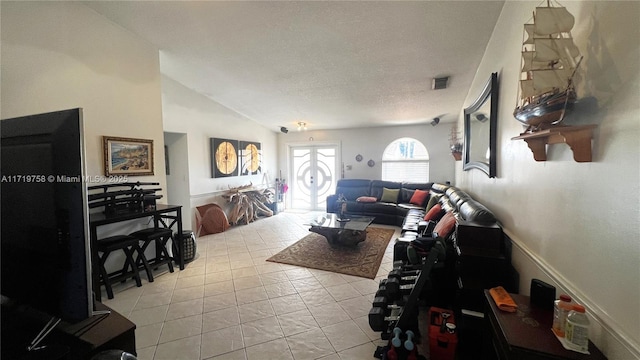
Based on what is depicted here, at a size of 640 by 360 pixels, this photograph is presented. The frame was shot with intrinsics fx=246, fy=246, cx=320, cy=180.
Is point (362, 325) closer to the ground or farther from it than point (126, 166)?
closer to the ground

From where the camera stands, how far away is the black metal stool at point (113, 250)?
248 centimetres

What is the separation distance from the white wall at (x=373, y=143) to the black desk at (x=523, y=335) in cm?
523

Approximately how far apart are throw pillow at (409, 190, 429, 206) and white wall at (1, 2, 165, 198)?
4802mm

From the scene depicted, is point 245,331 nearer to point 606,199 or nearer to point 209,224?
point 606,199

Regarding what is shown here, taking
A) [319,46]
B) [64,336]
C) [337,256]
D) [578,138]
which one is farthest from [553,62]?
[337,256]

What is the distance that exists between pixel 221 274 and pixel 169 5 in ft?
9.81

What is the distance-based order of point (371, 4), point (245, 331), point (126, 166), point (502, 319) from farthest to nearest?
point (126, 166)
point (371, 4)
point (245, 331)
point (502, 319)

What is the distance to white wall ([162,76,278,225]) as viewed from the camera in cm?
430

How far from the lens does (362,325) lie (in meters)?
2.06

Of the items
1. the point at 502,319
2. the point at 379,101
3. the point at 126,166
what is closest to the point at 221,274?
the point at 126,166

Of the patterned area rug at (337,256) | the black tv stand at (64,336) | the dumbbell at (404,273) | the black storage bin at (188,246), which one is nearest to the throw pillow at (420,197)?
the patterned area rug at (337,256)

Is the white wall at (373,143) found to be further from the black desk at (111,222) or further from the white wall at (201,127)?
the black desk at (111,222)

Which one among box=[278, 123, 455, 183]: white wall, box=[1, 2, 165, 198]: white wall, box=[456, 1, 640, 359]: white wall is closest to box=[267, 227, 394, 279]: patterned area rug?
box=[456, 1, 640, 359]: white wall

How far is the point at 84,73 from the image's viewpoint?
8.42 ft
